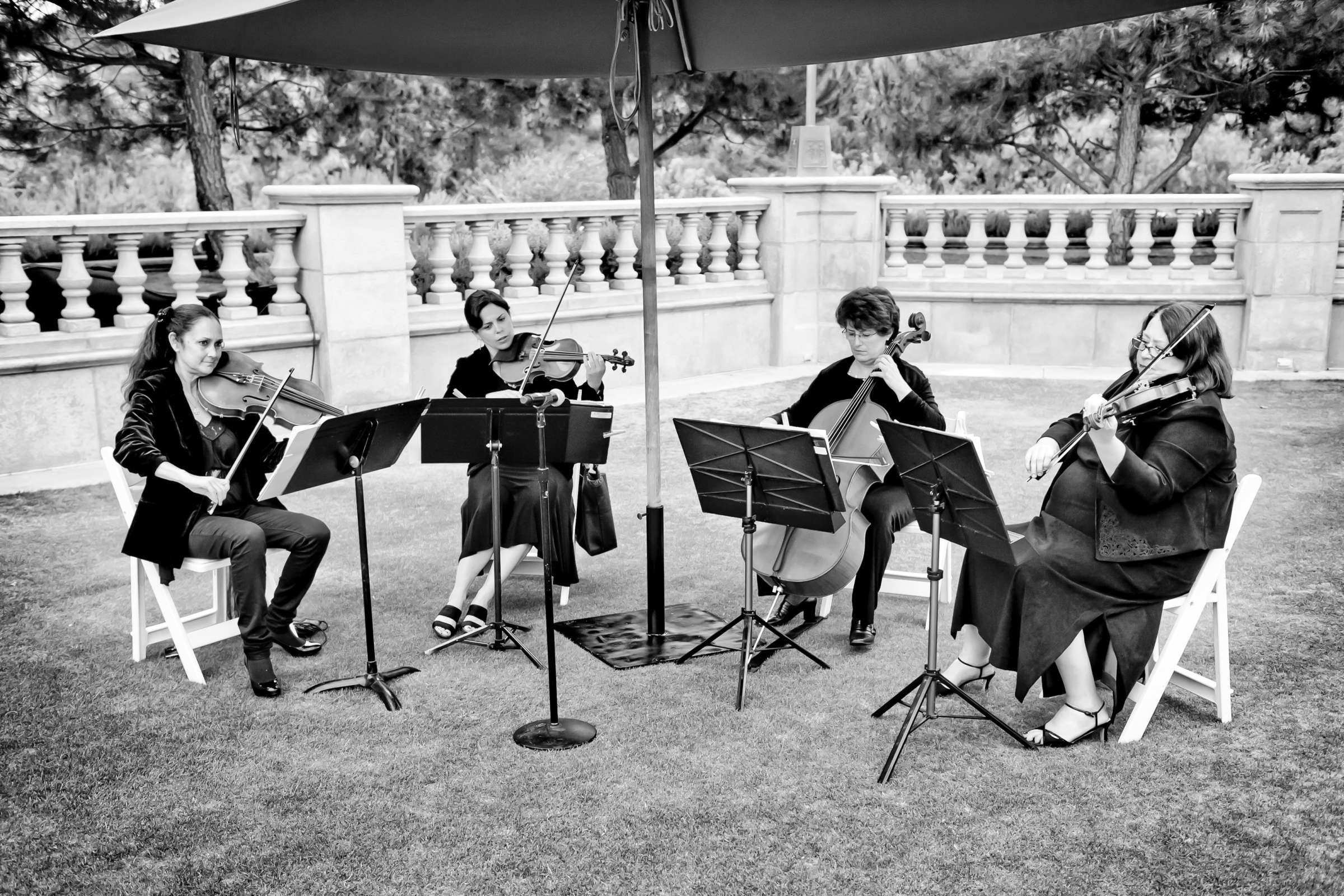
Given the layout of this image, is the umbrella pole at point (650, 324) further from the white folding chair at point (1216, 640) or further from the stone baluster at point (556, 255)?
the stone baluster at point (556, 255)

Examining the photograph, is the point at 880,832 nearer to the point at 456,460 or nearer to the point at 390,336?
the point at 456,460

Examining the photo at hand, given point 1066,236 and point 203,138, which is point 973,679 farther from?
point 203,138

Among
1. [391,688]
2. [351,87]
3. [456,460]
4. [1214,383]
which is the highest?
[351,87]

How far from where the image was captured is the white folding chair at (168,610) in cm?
523

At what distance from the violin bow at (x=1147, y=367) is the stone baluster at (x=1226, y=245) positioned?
8.34m

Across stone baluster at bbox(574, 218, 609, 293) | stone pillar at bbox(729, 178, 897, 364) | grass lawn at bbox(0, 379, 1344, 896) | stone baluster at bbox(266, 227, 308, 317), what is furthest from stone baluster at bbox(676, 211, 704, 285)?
grass lawn at bbox(0, 379, 1344, 896)

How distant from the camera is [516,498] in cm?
598

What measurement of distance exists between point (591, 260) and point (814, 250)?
2332 millimetres

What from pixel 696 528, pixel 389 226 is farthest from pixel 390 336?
pixel 696 528

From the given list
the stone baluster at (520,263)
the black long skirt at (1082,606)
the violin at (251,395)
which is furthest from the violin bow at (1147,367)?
the stone baluster at (520,263)

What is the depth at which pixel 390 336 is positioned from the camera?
9953 mm

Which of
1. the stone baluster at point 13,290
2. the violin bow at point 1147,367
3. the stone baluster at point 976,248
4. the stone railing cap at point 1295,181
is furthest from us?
the stone baluster at point 976,248

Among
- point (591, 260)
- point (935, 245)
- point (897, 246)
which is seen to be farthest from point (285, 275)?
point (935, 245)

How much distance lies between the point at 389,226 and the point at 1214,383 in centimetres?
667
